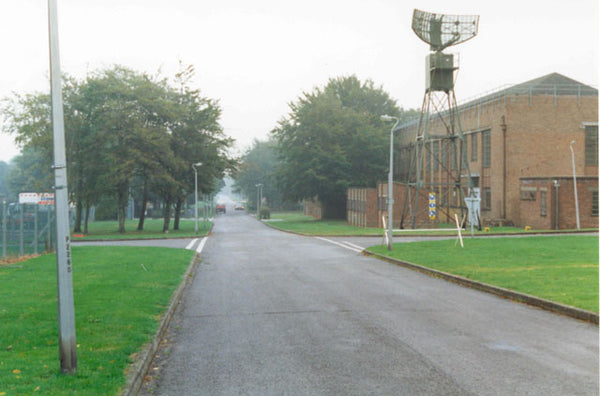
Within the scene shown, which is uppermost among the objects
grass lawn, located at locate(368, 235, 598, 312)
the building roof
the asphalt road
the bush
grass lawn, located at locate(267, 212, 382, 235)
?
the building roof

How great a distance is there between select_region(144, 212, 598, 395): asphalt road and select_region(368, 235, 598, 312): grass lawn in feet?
3.22

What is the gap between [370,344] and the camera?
811cm

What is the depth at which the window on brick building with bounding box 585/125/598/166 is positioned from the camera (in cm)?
4409

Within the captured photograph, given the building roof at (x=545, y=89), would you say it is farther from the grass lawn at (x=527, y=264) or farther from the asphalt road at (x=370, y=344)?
the asphalt road at (x=370, y=344)

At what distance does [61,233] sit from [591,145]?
1812 inches

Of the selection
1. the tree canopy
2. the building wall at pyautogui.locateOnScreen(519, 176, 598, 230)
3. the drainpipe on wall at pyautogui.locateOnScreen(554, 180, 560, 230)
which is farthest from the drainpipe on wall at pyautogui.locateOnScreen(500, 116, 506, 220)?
the tree canopy

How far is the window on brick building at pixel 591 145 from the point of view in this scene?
4409cm

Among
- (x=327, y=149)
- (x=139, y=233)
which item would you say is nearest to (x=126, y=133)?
(x=139, y=233)

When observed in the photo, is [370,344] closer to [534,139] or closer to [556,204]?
[556,204]

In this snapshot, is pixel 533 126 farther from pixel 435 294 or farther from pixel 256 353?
pixel 256 353

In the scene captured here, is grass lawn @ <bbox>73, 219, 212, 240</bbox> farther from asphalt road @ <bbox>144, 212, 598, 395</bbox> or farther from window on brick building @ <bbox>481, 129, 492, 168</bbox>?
asphalt road @ <bbox>144, 212, 598, 395</bbox>

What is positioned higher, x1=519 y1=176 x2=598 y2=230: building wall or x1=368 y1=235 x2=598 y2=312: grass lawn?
x1=519 y1=176 x2=598 y2=230: building wall

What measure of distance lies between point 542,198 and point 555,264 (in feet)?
82.1

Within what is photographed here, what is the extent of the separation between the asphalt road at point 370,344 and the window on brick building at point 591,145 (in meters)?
35.5
